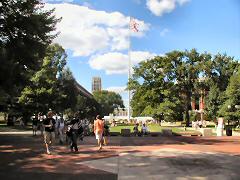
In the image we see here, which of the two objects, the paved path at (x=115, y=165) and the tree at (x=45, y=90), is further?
the tree at (x=45, y=90)

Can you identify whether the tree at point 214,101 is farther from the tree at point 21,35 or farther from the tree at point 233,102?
the tree at point 21,35

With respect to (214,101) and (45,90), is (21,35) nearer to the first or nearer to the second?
(45,90)

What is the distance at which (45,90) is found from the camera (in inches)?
2172

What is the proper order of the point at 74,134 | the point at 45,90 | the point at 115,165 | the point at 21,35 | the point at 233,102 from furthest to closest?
the point at 233,102 < the point at 45,90 < the point at 21,35 < the point at 74,134 < the point at 115,165

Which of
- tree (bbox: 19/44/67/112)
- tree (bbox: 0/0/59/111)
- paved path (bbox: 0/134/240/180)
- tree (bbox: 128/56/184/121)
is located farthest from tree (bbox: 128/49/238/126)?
paved path (bbox: 0/134/240/180)

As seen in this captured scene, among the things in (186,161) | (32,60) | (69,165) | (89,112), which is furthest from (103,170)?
(89,112)

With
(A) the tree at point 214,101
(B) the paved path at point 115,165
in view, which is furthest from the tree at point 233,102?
(B) the paved path at point 115,165

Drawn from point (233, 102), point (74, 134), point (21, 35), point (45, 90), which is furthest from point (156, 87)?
point (74, 134)

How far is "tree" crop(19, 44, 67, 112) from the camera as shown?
53375 millimetres

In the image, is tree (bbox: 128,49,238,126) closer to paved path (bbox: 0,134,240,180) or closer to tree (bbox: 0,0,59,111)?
tree (bbox: 0,0,59,111)

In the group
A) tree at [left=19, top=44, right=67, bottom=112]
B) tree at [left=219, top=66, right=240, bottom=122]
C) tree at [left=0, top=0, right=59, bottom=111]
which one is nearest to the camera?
tree at [left=0, top=0, right=59, bottom=111]

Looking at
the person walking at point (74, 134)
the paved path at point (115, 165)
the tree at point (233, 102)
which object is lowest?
the paved path at point (115, 165)

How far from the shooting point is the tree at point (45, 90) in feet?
175

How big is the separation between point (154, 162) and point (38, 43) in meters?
14.4
